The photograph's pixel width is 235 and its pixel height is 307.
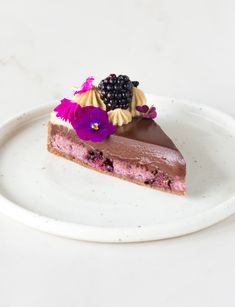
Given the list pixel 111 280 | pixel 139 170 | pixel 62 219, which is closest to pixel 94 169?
pixel 139 170

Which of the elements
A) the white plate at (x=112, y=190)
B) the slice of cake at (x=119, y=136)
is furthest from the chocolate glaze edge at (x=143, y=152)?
the white plate at (x=112, y=190)

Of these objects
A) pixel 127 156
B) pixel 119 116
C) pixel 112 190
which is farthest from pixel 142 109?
pixel 112 190

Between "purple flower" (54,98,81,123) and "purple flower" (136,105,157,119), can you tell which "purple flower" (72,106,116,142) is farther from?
"purple flower" (136,105,157,119)

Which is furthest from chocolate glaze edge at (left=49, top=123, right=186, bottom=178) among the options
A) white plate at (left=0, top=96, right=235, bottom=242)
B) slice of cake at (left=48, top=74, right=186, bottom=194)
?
white plate at (left=0, top=96, right=235, bottom=242)

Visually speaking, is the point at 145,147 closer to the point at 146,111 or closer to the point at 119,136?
the point at 119,136

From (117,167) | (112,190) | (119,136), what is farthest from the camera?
(117,167)

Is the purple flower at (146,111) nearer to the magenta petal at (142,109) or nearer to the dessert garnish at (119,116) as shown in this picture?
the magenta petal at (142,109)

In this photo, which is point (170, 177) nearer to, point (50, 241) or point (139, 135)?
point (139, 135)
